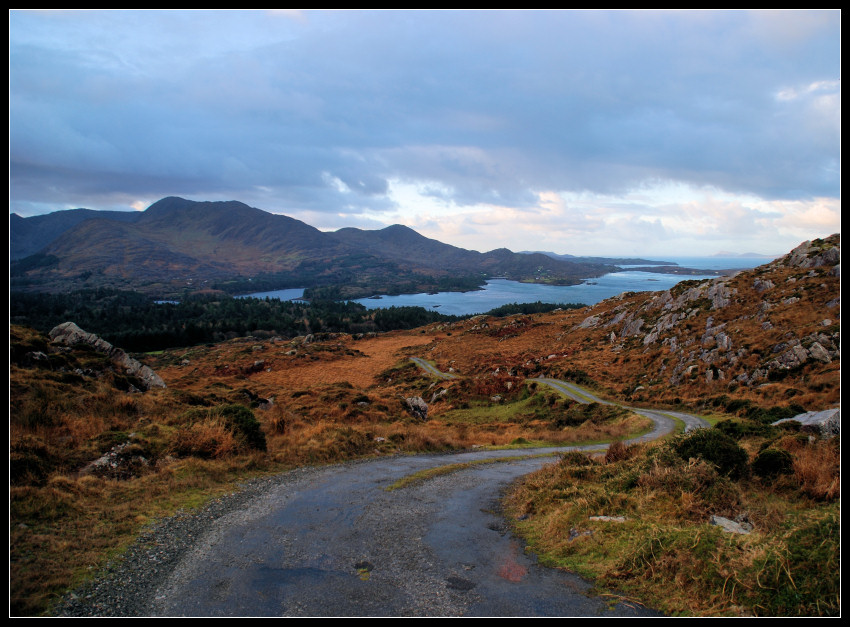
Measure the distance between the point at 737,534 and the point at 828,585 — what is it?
6.39 ft

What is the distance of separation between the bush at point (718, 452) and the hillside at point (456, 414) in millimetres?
297

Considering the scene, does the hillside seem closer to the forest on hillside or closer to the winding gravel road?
the winding gravel road

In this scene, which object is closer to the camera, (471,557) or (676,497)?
(471,557)

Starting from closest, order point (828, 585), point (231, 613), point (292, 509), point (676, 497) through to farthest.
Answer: point (828, 585) → point (231, 613) → point (676, 497) → point (292, 509)

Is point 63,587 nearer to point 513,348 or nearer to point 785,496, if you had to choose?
point 785,496

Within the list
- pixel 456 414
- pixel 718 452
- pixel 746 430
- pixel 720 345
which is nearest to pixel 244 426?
pixel 718 452

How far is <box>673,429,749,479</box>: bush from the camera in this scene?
33.9ft

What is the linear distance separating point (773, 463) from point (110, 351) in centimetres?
3453

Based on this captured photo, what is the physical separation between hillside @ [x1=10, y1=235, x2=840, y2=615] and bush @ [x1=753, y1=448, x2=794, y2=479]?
18 cm

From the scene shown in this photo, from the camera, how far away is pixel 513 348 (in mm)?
73562

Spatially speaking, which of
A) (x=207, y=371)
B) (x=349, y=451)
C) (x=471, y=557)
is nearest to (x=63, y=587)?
(x=471, y=557)

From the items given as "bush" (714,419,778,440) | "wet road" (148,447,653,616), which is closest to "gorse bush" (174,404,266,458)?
"wet road" (148,447,653,616)

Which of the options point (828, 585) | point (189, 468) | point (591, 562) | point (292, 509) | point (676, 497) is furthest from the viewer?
point (189, 468)

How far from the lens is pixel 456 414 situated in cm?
3762
